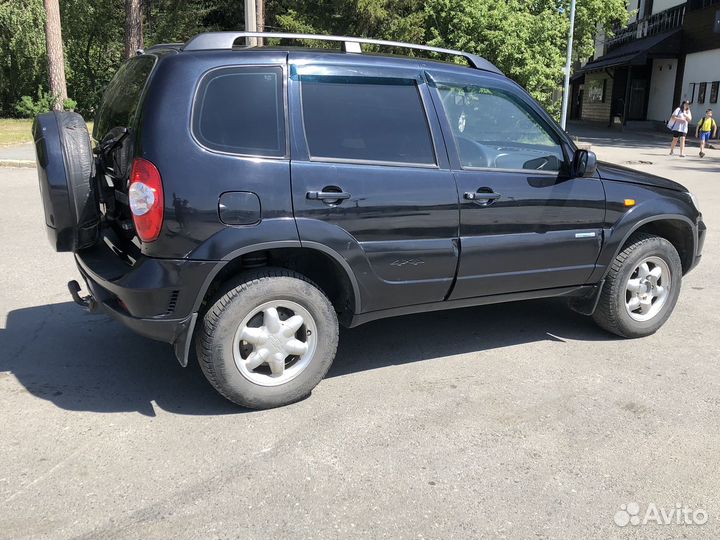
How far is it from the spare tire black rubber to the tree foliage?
57.6 feet

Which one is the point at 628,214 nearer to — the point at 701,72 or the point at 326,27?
the point at 326,27

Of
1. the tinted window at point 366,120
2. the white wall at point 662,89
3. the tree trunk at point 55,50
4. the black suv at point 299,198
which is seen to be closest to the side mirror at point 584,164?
the black suv at point 299,198

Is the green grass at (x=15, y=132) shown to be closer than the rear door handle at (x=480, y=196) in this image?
No

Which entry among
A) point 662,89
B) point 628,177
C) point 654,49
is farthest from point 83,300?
point 662,89

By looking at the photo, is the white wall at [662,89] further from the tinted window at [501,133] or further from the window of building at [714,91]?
the tinted window at [501,133]

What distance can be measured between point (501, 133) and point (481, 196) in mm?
711

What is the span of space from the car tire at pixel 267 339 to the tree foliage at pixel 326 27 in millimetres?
17568

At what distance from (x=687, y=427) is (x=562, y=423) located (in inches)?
26.7

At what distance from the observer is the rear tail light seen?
3.24 m

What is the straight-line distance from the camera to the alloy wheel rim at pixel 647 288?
15.7ft

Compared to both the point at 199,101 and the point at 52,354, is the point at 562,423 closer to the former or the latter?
the point at 199,101

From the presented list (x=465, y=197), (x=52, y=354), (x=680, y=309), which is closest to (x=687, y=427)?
(x=465, y=197)

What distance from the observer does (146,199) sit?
3.27 metres

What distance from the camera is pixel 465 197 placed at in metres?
3.93
